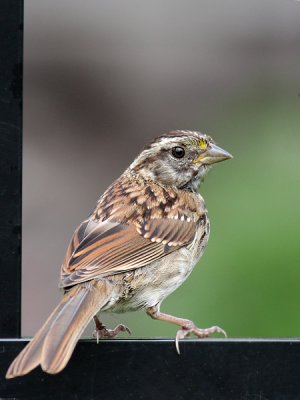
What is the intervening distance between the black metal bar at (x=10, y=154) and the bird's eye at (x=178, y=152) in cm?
129

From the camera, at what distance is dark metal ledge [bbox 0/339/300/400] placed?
3195 mm

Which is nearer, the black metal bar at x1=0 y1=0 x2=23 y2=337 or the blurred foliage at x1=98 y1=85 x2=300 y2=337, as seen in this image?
the black metal bar at x1=0 y1=0 x2=23 y2=337

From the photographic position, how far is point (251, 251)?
5.84m

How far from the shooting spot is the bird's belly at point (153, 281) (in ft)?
12.8

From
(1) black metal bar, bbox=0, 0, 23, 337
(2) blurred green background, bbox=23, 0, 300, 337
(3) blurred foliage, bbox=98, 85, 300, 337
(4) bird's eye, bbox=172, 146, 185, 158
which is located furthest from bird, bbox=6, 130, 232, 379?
(2) blurred green background, bbox=23, 0, 300, 337

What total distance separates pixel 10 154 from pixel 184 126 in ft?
13.8

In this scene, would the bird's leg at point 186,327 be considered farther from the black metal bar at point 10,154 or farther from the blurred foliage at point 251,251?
the blurred foliage at point 251,251

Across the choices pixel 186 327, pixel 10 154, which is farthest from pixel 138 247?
pixel 10 154

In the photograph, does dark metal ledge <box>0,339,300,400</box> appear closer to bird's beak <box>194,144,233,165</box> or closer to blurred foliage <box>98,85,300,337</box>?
bird's beak <box>194,144,233,165</box>

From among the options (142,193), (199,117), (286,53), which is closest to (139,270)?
(142,193)

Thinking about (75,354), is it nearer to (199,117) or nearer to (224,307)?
(224,307)

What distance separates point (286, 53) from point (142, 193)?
399 centimetres

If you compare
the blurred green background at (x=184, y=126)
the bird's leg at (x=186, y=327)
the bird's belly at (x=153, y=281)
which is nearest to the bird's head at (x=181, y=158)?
the bird's belly at (x=153, y=281)

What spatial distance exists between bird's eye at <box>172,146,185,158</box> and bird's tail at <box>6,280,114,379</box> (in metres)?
0.91
